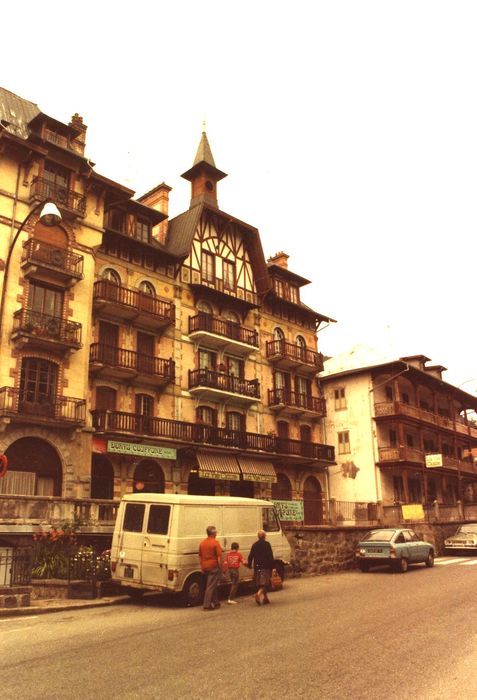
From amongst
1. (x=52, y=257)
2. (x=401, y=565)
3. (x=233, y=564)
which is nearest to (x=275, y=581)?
(x=233, y=564)

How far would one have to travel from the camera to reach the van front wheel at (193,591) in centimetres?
1365

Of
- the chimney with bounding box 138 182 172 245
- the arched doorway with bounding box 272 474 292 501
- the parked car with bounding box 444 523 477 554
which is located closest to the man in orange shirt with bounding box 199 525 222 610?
the arched doorway with bounding box 272 474 292 501

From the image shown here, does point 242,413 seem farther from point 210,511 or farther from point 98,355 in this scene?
point 210,511

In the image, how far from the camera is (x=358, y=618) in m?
11.0

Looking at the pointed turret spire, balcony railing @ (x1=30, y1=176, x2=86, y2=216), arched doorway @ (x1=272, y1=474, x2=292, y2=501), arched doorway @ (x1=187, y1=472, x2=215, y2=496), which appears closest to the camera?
balcony railing @ (x1=30, y1=176, x2=86, y2=216)

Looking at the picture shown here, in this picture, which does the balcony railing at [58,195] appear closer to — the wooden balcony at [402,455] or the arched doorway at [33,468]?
the arched doorway at [33,468]

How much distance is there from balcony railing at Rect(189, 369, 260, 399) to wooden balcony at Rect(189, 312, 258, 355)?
1.64m

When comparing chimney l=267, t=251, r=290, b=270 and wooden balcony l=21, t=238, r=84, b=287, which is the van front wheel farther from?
chimney l=267, t=251, r=290, b=270

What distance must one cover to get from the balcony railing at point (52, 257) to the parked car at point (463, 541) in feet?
73.1

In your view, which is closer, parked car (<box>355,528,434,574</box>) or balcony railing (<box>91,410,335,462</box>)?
parked car (<box>355,528,434,574</box>)

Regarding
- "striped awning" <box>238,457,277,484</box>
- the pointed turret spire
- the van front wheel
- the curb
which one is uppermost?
the pointed turret spire

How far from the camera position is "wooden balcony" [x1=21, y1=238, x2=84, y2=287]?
2311 cm

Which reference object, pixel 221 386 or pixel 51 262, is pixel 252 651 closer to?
pixel 51 262

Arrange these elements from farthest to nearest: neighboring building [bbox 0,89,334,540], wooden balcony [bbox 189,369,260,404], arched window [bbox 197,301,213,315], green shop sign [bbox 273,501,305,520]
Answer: arched window [bbox 197,301,213,315], wooden balcony [bbox 189,369,260,404], green shop sign [bbox 273,501,305,520], neighboring building [bbox 0,89,334,540]
